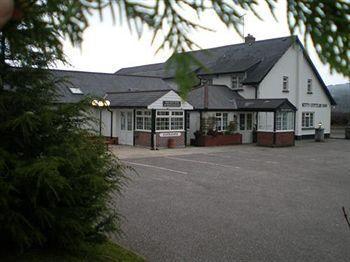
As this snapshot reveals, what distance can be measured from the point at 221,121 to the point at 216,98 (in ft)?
6.00

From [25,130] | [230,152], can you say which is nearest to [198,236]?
[25,130]

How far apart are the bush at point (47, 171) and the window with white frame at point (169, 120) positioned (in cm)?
2133

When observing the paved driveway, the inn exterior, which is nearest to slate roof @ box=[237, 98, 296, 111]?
the inn exterior

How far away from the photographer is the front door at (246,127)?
112 feet

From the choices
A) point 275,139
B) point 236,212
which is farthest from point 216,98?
point 236,212

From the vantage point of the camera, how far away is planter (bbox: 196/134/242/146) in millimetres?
30438

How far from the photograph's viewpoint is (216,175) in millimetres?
17438

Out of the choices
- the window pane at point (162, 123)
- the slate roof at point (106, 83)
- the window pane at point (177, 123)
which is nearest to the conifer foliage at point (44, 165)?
the window pane at point (162, 123)

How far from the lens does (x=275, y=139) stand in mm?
31219

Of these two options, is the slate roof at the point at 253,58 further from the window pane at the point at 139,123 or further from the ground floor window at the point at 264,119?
the window pane at the point at 139,123

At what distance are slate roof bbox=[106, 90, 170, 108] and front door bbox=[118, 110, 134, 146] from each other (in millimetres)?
718

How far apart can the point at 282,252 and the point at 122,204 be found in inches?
193

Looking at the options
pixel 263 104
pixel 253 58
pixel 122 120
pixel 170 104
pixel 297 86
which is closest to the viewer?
pixel 170 104

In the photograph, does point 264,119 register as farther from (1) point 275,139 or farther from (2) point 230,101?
(1) point 275,139
